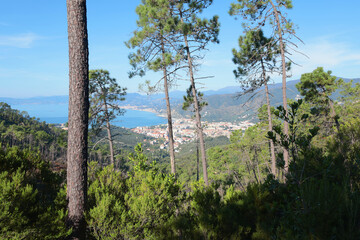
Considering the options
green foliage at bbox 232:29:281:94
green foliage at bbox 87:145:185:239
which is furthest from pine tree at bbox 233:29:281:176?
green foliage at bbox 87:145:185:239

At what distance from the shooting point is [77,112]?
128 inches

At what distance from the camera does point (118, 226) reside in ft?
10.3

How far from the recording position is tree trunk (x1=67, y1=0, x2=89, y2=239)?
126 inches

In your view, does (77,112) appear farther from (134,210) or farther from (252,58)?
(252,58)

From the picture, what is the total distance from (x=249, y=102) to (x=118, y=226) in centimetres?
842

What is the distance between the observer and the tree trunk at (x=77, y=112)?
3.20m

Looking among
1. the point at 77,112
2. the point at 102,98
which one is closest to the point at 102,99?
the point at 102,98

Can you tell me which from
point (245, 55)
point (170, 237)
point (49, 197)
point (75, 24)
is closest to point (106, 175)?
point (49, 197)

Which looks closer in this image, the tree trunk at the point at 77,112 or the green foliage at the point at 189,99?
the tree trunk at the point at 77,112

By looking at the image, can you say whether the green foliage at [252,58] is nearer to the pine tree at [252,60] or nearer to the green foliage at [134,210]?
the pine tree at [252,60]

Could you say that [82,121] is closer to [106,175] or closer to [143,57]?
[106,175]

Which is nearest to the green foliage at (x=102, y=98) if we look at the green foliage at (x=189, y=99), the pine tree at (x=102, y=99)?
the pine tree at (x=102, y=99)

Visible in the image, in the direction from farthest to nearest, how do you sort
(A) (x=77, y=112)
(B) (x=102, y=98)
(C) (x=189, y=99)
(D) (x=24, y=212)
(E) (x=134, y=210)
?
(B) (x=102, y=98), (C) (x=189, y=99), (E) (x=134, y=210), (A) (x=77, y=112), (D) (x=24, y=212)

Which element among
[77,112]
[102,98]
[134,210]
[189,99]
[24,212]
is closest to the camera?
[24,212]
